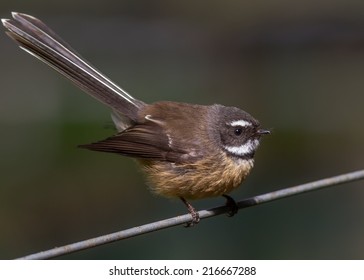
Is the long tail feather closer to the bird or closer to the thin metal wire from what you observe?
the bird

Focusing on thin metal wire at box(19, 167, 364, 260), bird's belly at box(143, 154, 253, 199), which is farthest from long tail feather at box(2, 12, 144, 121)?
thin metal wire at box(19, 167, 364, 260)

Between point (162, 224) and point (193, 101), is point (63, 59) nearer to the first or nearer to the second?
point (162, 224)

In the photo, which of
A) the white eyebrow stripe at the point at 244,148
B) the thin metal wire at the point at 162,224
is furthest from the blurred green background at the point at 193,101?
the thin metal wire at the point at 162,224

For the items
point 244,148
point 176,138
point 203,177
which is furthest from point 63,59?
point 244,148

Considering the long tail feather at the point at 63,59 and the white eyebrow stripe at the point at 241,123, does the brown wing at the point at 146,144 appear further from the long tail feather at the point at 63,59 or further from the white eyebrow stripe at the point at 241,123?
the white eyebrow stripe at the point at 241,123

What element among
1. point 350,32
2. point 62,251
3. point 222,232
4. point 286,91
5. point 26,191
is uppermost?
point 350,32

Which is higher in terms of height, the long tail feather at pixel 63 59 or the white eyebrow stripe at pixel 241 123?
the long tail feather at pixel 63 59

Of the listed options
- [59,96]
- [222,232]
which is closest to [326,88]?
[59,96]
